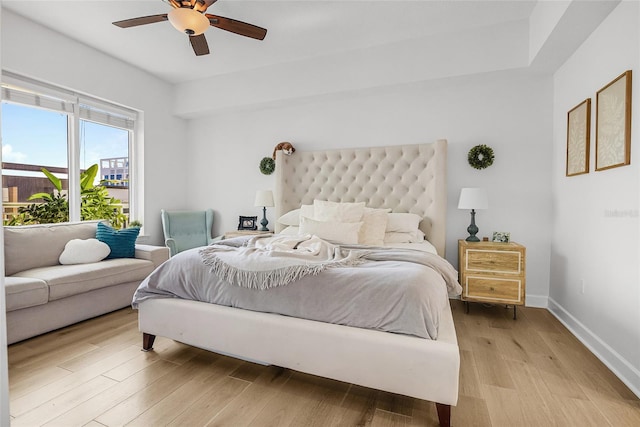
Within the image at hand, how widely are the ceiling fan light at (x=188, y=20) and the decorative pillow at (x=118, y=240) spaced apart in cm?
211

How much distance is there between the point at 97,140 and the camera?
158 inches

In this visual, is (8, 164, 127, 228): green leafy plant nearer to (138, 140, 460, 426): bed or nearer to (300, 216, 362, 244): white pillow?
(138, 140, 460, 426): bed

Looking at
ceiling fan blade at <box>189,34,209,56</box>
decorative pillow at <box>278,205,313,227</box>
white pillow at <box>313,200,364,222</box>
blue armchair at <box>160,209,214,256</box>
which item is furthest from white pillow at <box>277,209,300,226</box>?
ceiling fan blade at <box>189,34,209,56</box>

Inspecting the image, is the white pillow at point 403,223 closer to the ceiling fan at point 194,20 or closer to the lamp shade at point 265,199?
the lamp shade at point 265,199

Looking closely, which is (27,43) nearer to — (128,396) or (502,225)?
(128,396)

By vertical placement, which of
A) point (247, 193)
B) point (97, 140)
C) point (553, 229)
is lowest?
point (553, 229)

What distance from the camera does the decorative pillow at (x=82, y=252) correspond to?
3018mm

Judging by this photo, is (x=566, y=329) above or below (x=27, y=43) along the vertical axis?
below

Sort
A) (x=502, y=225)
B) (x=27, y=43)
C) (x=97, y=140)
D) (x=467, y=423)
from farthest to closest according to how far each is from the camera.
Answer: (x=97, y=140)
(x=502, y=225)
(x=27, y=43)
(x=467, y=423)

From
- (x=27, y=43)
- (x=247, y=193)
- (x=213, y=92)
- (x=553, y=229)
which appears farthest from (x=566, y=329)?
(x=27, y=43)

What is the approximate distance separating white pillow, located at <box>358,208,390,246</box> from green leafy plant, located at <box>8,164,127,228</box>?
319cm

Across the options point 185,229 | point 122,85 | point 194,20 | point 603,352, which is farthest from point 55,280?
point 603,352

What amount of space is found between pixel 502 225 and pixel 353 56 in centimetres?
242

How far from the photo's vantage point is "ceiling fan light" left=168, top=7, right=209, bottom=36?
2232mm
